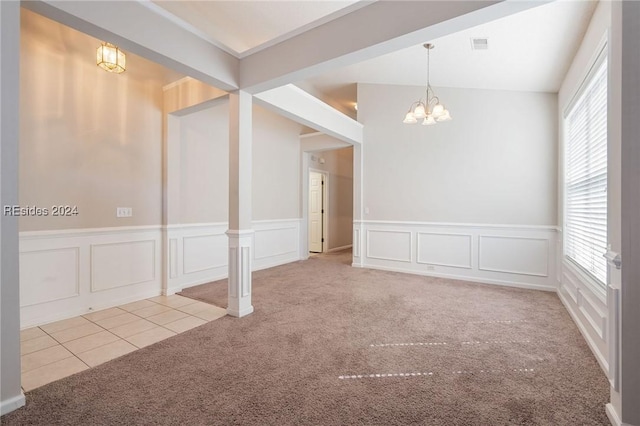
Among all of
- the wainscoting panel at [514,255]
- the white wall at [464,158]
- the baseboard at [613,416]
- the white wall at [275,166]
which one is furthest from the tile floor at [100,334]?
→ the wainscoting panel at [514,255]

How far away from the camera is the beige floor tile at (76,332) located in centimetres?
255

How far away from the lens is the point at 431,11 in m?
1.96

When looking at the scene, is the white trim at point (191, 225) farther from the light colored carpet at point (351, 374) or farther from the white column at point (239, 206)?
the light colored carpet at point (351, 374)

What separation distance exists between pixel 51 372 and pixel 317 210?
6.36 metres

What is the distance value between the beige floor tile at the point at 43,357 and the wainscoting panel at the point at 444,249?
Result: 475 cm

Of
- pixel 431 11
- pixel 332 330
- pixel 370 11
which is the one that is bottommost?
pixel 332 330

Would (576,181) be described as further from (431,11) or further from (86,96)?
(86,96)

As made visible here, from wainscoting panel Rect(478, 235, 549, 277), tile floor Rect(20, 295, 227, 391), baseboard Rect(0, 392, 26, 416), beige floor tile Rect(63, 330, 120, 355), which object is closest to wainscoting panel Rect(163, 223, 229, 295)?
tile floor Rect(20, 295, 227, 391)

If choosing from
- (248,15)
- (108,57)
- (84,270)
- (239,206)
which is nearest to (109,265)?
(84,270)

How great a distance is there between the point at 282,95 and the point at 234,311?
2.63m

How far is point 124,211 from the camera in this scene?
11.5 feet

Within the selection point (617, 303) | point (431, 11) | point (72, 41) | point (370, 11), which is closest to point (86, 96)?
point (72, 41)

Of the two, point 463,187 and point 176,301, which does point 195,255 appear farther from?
point 463,187

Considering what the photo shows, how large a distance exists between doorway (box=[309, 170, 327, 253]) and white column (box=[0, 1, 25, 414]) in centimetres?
647
